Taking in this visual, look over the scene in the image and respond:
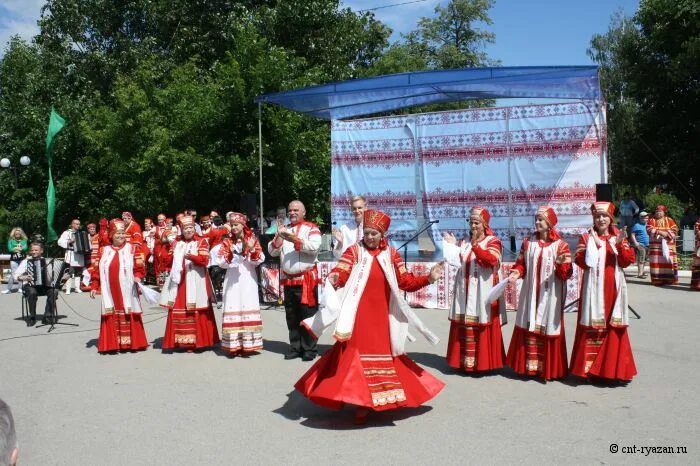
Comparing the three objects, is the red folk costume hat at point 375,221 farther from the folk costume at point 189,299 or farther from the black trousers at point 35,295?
the black trousers at point 35,295

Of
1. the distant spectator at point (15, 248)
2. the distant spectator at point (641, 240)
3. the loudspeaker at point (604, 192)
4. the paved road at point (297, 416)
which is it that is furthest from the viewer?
the distant spectator at point (641, 240)

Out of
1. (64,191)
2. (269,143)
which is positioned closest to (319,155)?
(269,143)

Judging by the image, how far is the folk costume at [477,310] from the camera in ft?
22.5

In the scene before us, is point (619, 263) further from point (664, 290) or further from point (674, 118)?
point (674, 118)

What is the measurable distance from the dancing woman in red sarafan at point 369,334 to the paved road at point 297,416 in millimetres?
267

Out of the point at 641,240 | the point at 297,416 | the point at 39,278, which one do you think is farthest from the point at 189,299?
the point at 641,240

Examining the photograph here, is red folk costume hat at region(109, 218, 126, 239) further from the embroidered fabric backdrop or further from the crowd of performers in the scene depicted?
the embroidered fabric backdrop

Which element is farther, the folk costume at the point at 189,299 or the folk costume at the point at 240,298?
the folk costume at the point at 189,299

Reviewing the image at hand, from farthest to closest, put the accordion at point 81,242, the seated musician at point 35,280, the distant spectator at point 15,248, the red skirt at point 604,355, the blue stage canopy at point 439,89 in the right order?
the distant spectator at point 15,248
the accordion at point 81,242
the blue stage canopy at point 439,89
the seated musician at point 35,280
the red skirt at point 604,355

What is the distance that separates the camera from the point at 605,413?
5.65m

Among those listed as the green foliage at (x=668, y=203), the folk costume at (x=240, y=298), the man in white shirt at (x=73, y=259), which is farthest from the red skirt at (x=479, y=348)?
the green foliage at (x=668, y=203)

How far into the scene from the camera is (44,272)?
11047 millimetres

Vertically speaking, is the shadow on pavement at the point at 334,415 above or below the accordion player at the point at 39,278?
below

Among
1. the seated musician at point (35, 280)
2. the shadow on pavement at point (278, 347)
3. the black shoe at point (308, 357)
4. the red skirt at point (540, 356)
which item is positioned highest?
the seated musician at point (35, 280)
